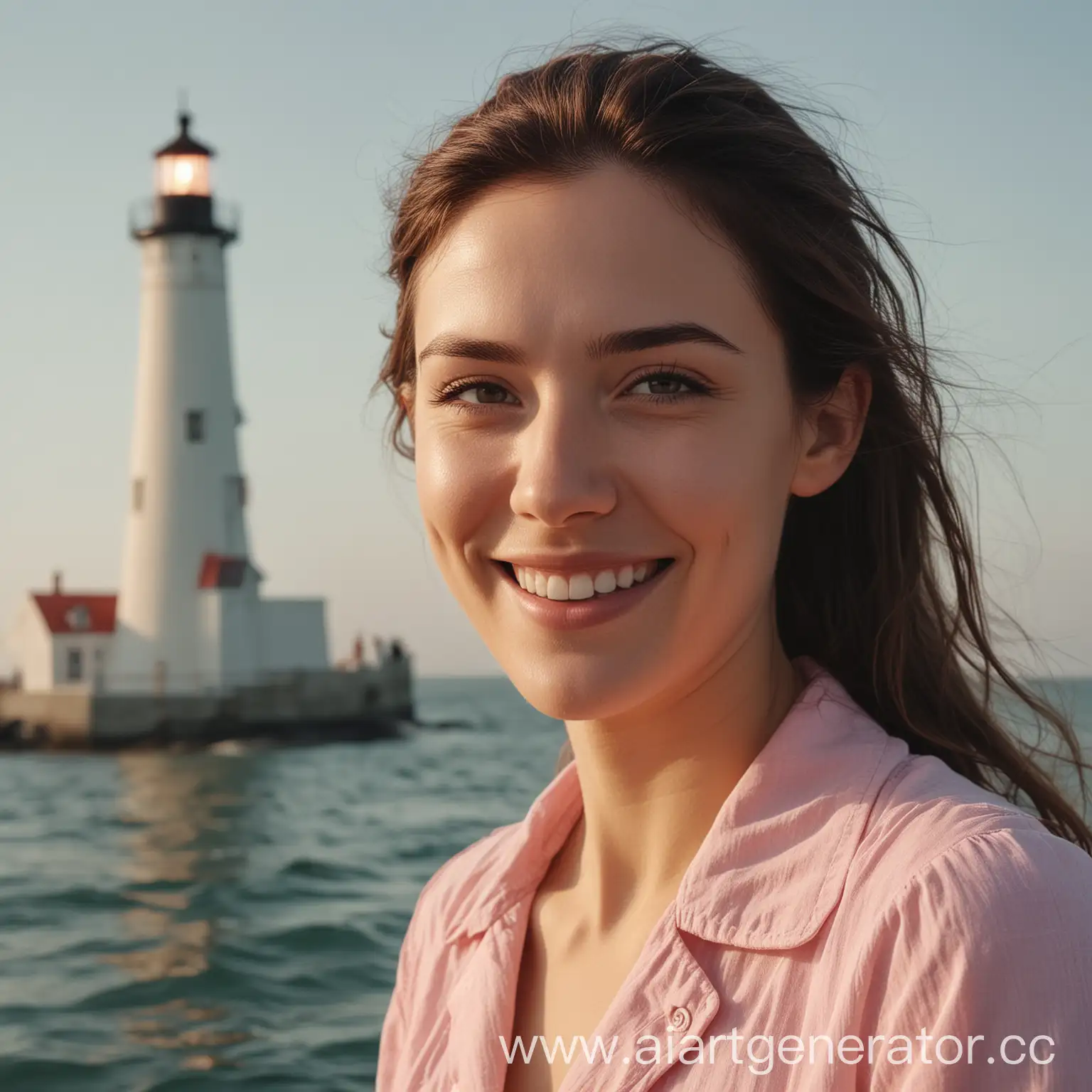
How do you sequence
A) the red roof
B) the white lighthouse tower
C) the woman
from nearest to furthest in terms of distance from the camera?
the woman
the white lighthouse tower
the red roof

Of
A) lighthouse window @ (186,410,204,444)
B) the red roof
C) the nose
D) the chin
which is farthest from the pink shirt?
the red roof

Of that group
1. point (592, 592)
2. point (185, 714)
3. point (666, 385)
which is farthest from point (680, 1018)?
point (185, 714)

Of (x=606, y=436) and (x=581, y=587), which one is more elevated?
(x=606, y=436)

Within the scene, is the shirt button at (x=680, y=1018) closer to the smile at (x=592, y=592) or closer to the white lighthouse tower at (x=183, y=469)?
the smile at (x=592, y=592)

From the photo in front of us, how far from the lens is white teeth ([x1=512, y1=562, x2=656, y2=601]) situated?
5.87 ft

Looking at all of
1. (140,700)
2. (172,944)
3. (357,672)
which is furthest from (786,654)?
(357,672)

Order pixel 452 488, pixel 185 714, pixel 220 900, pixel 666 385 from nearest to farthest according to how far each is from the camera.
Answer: pixel 666 385 < pixel 452 488 < pixel 220 900 < pixel 185 714

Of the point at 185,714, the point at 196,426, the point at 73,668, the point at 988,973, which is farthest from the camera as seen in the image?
the point at 73,668

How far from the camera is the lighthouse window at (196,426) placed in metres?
28.7

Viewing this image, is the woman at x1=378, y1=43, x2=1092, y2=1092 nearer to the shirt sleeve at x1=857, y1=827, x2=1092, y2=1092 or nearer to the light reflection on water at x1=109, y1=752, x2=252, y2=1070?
the shirt sleeve at x1=857, y1=827, x2=1092, y2=1092

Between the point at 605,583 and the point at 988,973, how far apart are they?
0.64 meters

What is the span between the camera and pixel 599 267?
1742 mm

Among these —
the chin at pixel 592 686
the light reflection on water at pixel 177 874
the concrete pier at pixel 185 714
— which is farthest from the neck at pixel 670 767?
the concrete pier at pixel 185 714

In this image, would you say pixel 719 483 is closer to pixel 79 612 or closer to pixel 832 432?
pixel 832 432
